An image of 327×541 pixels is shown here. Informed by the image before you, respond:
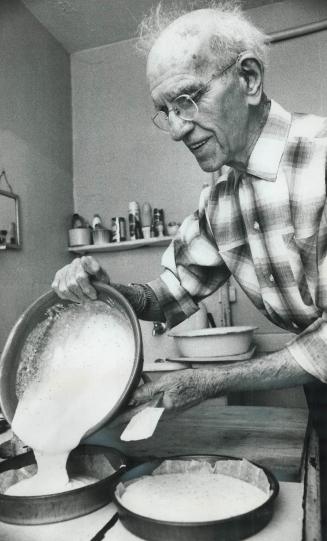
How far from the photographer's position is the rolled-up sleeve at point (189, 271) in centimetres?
155

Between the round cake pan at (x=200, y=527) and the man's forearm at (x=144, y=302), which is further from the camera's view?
the man's forearm at (x=144, y=302)

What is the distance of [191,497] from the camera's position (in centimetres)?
Result: 86

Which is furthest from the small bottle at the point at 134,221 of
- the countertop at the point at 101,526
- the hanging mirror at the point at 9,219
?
the countertop at the point at 101,526

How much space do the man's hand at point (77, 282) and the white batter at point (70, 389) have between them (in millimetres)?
60

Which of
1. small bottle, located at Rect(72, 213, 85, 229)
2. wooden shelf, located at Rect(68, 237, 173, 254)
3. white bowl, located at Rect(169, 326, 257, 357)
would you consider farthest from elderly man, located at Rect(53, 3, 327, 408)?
small bottle, located at Rect(72, 213, 85, 229)

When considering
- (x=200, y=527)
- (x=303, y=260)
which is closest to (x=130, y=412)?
(x=200, y=527)

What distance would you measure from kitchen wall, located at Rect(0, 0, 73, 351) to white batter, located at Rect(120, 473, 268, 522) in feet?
6.79

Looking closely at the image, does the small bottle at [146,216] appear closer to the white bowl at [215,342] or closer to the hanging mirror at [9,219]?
the hanging mirror at [9,219]

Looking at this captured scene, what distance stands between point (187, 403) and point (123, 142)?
2989 mm

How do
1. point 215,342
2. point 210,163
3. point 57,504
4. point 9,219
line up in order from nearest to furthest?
point 57,504 → point 210,163 → point 215,342 → point 9,219

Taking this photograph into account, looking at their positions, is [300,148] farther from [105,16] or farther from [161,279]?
[105,16]

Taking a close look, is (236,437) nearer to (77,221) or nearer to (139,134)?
(77,221)

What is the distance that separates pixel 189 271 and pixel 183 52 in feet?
2.38

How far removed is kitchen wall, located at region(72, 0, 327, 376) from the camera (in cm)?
312
